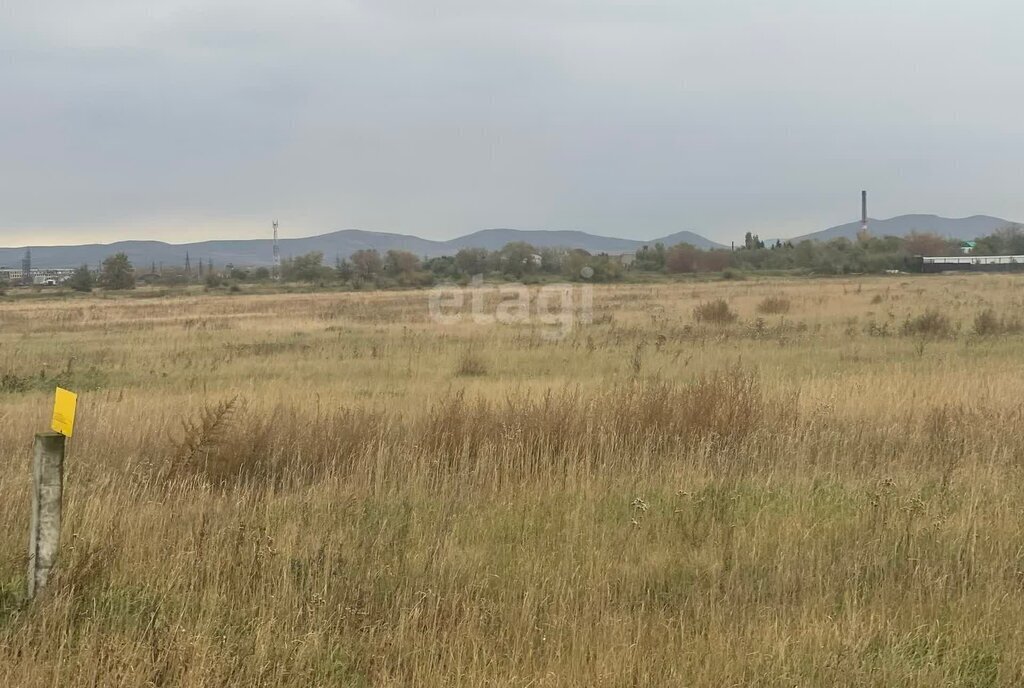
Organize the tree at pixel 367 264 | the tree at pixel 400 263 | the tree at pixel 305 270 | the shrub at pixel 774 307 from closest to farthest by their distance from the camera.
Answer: the shrub at pixel 774 307, the tree at pixel 400 263, the tree at pixel 367 264, the tree at pixel 305 270

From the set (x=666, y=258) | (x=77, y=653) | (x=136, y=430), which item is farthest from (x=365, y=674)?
(x=666, y=258)

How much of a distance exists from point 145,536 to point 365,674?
208cm

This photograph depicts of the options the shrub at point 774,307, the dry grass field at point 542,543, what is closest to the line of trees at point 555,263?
the shrub at point 774,307

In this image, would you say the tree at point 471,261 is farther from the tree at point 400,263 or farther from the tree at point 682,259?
the tree at point 682,259

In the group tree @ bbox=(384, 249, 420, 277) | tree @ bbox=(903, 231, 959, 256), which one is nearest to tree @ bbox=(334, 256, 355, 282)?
tree @ bbox=(384, 249, 420, 277)

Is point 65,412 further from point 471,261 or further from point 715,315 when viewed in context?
point 471,261

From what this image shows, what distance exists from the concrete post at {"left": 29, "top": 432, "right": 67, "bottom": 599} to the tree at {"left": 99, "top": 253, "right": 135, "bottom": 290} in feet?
343

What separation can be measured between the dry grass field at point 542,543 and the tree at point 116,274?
98.1 meters

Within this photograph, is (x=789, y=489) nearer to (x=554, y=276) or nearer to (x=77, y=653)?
(x=77, y=653)

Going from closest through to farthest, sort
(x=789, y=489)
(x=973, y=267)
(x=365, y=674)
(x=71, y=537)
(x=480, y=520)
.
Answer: (x=365, y=674), (x=71, y=537), (x=480, y=520), (x=789, y=489), (x=973, y=267)

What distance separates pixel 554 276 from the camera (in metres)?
103

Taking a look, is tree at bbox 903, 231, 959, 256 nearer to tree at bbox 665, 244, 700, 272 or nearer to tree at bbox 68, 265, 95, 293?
tree at bbox 665, 244, 700, 272

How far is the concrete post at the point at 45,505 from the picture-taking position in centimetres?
387

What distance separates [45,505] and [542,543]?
277 cm
